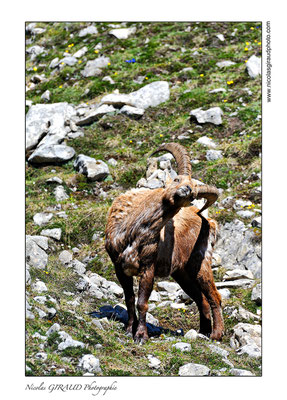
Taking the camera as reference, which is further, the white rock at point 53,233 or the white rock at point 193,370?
the white rock at point 53,233

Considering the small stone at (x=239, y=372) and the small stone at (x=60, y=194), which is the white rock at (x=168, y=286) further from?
the small stone at (x=60, y=194)

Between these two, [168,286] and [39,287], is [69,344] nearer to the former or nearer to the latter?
[39,287]

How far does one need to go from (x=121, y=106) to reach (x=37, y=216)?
628cm

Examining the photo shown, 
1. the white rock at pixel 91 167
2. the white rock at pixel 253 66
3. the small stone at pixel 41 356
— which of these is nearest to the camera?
the small stone at pixel 41 356

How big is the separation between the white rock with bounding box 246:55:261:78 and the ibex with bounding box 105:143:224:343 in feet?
33.6

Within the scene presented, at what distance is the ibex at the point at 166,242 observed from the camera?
369 inches

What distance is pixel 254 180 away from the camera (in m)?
15.7

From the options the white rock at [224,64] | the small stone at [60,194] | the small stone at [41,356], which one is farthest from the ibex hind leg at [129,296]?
the white rock at [224,64]

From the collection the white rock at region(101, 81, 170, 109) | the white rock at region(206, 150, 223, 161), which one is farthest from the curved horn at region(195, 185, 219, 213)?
the white rock at region(101, 81, 170, 109)

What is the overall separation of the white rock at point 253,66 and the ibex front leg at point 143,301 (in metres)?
12.2

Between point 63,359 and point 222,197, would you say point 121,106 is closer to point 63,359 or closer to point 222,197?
point 222,197

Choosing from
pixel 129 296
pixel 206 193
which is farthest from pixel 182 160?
pixel 129 296

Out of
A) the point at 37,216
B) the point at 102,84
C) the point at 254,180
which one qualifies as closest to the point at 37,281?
the point at 37,216

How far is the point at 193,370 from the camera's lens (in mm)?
8055
